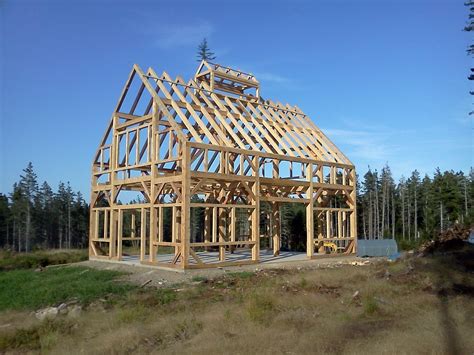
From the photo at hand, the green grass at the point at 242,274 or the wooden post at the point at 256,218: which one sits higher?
the wooden post at the point at 256,218

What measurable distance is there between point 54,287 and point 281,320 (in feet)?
26.1

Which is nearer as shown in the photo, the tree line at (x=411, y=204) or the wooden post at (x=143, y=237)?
the wooden post at (x=143, y=237)

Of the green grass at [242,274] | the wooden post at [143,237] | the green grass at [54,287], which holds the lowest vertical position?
the green grass at [54,287]

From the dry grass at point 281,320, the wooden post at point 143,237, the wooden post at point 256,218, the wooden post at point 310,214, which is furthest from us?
the wooden post at point 310,214

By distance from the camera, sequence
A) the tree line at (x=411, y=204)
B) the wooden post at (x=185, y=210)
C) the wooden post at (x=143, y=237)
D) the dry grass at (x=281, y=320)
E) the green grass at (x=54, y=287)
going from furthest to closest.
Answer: the tree line at (x=411, y=204) < the wooden post at (x=143, y=237) < the wooden post at (x=185, y=210) < the green grass at (x=54, y=287) < the dry grass at (x=281, y=320)

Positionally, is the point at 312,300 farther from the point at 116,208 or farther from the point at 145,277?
the point at 116,208

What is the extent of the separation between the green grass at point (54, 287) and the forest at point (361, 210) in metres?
36.1

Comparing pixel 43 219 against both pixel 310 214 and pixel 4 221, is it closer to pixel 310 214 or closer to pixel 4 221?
pixel 4 221

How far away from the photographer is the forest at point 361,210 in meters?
51.7

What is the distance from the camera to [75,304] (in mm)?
10938

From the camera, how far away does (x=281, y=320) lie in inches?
314

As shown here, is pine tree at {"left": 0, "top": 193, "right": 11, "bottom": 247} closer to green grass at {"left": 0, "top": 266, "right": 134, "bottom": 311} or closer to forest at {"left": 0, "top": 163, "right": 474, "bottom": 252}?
forest at {"left": 0, "top": 163, "right": 474, "bottom": 252}

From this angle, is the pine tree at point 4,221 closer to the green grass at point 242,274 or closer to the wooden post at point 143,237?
the wooden post at point 143,237

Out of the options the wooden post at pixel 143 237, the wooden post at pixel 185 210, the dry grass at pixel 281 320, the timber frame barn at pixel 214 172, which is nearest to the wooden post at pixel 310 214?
the timber frame barn at pixel 214 172
